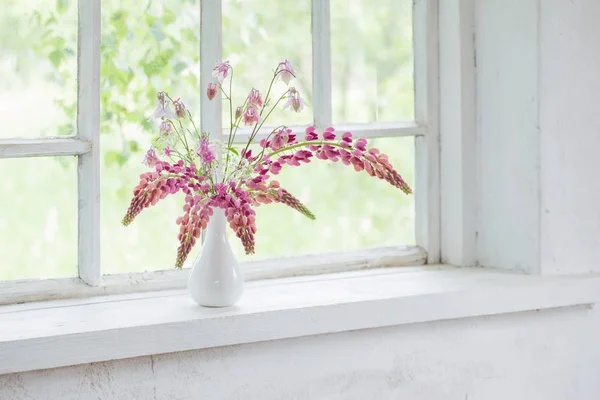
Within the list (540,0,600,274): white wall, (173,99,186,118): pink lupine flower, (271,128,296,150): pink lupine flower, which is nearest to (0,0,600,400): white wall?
(540,0,600,274): white wall

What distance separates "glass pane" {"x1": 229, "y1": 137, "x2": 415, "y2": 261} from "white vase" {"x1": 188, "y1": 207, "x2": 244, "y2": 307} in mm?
285

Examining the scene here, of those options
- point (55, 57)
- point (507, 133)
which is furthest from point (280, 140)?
point (507, 133)

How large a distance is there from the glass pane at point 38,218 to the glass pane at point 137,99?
8 cm

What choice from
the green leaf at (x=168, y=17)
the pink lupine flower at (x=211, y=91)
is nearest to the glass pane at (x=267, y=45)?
the green leaf at (x=168, y=17)

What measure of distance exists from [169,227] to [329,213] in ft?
1.32

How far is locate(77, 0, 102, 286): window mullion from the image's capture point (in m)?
1.78

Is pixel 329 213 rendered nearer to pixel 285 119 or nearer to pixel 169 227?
pixel 285 119

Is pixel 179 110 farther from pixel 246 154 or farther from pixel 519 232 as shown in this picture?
pixel 519 232

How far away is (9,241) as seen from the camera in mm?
1753

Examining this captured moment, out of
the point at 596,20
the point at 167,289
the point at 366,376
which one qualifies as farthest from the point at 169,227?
the point at 596,20

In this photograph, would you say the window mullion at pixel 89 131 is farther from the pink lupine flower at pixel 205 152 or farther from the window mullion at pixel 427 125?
the window mullion at pixel 427 125

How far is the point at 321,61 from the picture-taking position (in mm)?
2023

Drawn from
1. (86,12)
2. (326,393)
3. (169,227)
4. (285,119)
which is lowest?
(326,393)

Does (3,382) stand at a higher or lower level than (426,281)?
lower
